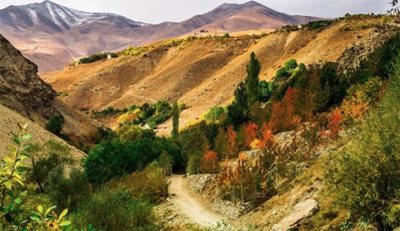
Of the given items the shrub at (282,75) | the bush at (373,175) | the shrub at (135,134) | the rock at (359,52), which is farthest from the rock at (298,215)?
the shrub at (282,75)

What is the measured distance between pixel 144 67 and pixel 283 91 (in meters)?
66.8

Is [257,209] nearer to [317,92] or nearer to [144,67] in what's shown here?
[317,92]

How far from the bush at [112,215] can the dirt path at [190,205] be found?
2.99 metres

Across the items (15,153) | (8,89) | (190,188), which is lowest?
(190,188)

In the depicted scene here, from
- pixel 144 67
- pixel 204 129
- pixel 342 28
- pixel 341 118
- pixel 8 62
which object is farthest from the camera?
pixel 144 67

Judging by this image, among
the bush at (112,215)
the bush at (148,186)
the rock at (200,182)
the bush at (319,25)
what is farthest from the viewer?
the bush at (319,25)

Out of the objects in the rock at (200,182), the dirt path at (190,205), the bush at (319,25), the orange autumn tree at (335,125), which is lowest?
the dirt path at (190,205)

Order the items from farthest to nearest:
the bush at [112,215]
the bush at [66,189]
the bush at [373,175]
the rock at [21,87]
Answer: the rock at [21,87] < the bush at [66,189] < the bush at [112,215] < the bush at [373,175]

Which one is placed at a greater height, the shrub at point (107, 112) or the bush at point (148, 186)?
the bush at point (148, 186)

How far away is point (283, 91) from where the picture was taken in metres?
42.5

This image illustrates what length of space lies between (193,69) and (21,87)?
43095 millimetres

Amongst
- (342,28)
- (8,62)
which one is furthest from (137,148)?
(342,28)

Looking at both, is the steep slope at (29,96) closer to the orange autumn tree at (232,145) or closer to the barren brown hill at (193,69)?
the barren brown hill at (193,69)

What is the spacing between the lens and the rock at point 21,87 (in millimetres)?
50312
